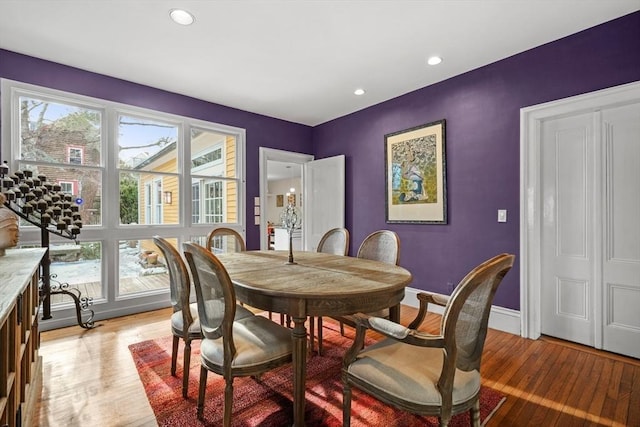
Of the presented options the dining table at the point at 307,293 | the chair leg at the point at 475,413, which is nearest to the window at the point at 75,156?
the dining table at the point at 307,293

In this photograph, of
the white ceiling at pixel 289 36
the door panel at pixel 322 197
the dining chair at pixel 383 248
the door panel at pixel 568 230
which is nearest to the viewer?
the white ceiling at pixel 289 36

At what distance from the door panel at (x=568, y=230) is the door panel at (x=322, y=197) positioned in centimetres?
257

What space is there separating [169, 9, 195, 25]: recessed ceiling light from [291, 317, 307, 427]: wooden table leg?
2388 millimetres

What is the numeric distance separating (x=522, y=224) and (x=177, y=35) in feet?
11.7

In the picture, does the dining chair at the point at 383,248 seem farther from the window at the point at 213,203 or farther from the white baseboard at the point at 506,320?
the window at the point at 213,203

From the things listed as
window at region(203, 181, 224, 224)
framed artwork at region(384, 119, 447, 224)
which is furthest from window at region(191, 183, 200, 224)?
framed artwork at region(384, 119, 447, 224)

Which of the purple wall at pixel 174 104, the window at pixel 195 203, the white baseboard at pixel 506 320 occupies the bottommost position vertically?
the white baseboard at pixel 506 320

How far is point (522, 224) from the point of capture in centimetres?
294

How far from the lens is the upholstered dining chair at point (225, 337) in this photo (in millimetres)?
1479

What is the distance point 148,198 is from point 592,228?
459cm

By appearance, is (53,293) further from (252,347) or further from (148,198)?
(252,347)

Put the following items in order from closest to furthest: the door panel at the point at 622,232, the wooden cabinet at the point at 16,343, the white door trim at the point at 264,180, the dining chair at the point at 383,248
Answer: the wooden cabinet at the point at 16,343, the door panel at the point at 622,232, the dining chair at the point at 383,248, the white door trim at the point at 264,180

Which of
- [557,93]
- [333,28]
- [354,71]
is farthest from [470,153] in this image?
[333,28]

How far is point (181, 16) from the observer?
7.85 feet
